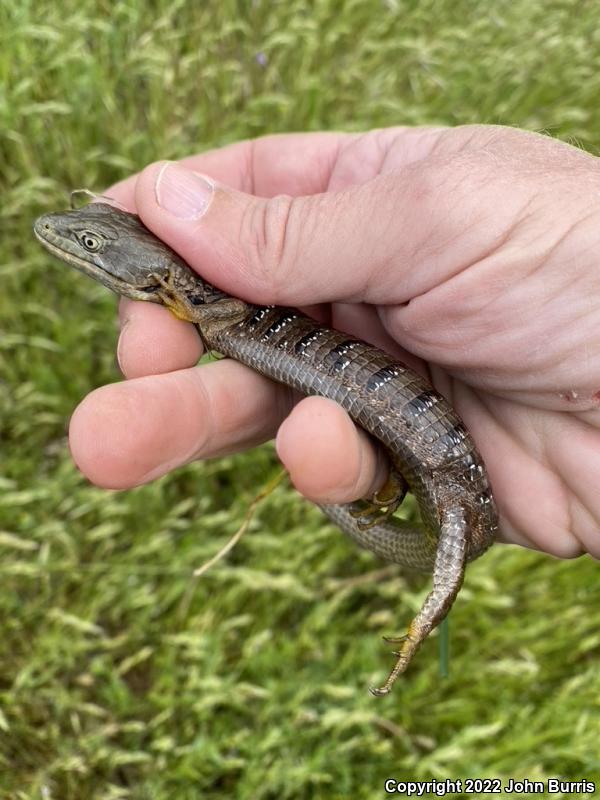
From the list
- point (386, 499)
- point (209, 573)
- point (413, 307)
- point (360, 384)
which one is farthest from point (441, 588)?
point (209, 573)

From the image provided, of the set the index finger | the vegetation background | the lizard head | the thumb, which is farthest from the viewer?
the index finger

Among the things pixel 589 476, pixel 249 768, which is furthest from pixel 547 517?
pixel 249 768

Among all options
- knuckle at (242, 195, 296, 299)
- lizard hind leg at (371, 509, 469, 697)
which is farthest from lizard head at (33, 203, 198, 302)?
lizard hind leg at (371, 509, 469, 697)

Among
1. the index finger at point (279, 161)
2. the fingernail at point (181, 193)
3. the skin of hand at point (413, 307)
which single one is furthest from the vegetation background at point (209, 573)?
the fingernail at point (181, 193)

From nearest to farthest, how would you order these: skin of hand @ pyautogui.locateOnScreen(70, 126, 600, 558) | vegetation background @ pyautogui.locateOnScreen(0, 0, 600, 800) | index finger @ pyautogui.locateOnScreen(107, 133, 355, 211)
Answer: skin of hand @ pyautogui.locateOnScreen(70, 126, 600, 558), vegetation background @ pyautogui.locateOnScreen(0, 0, 600, 800), index finger @ pyautogui.locateOnScreen(107, 133, 355, 211)

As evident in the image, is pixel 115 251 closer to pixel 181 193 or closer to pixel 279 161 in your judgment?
pixel 181 193

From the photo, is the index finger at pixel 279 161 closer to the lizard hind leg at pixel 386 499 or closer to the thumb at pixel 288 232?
the thumb at pixel 288 232

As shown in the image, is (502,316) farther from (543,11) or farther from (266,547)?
(543,11)

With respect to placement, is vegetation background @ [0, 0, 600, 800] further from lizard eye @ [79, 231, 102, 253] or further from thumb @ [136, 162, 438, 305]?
thumb @ [136, 162, 438, 305]
